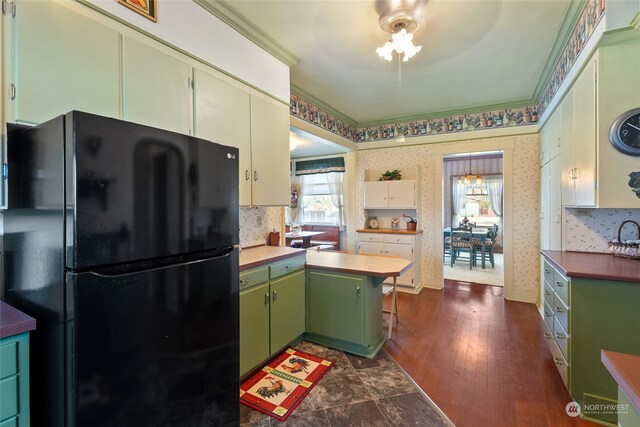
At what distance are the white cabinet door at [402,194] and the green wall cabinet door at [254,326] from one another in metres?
2.91

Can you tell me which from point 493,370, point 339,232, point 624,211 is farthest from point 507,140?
point 339,232

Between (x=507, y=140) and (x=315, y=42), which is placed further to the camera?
(x=507, y=140)

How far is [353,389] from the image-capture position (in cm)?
212

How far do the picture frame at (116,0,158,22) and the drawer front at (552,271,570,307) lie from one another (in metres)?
3.02

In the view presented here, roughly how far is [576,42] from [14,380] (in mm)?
3779

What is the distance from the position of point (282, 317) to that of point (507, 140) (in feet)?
12.4

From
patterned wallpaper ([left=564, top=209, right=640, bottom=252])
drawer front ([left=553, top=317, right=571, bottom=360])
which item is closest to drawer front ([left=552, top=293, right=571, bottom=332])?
drawer front ([left=553, top=317, right=571, bottom=360])

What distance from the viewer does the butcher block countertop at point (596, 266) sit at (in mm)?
1767

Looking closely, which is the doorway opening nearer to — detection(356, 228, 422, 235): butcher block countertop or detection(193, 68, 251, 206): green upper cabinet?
detection(356, 228, 422, 235): butcher block countertop

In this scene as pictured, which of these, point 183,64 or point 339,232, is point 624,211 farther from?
point 339,232

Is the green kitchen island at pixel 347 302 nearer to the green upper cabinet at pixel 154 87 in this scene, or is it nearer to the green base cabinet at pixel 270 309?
the green base cabinet at pixel 270 309

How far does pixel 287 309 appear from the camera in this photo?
99.4 inches

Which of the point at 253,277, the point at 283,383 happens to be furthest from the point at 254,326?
the point at 283,383

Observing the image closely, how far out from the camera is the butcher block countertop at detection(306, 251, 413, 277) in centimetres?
242
